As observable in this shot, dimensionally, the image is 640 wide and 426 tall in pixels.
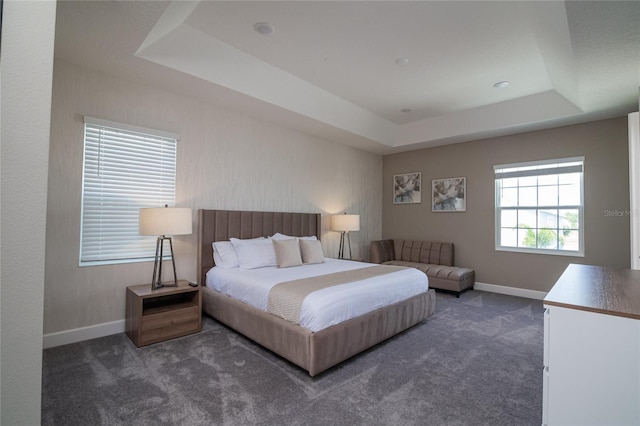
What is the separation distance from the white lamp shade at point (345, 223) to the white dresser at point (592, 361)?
12.4ft

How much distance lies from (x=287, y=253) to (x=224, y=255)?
0.77 meters

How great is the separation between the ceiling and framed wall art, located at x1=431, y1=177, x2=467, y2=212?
1.18 m

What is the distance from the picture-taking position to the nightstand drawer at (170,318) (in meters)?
2.88

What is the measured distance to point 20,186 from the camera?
837 millimetres

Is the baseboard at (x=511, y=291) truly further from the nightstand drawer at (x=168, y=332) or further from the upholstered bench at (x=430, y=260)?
the nightstand drawer at (x=168, y=332)

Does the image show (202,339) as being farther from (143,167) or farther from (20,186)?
(20,186)

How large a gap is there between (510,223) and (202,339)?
5.02m

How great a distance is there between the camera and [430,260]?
225 inches

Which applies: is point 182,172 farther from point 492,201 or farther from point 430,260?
point 492,201

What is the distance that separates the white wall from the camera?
Answer: 2.67ft

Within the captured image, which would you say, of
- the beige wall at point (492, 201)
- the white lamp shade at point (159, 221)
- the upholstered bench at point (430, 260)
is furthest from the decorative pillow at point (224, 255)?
the beige wall at point (492, 201)

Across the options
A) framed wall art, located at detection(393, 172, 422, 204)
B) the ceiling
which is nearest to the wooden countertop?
the ceiling

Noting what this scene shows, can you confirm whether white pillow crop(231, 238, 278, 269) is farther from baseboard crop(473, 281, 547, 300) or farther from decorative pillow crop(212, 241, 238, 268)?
baseboard crop(473, 281, 547, 300)

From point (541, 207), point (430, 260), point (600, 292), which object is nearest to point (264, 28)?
point (600, 292)
